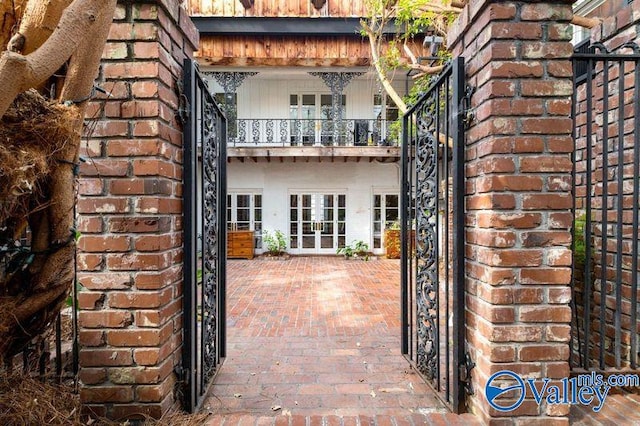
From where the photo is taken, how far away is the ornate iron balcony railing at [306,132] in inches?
417

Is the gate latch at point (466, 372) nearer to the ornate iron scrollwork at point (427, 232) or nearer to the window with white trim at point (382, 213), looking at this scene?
the ornate iron scrollwork at point (427, 232)

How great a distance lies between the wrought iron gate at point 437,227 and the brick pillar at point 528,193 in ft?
0.66

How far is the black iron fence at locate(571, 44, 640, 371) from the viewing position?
1903 millimetres

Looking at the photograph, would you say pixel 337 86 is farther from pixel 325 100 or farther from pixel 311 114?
pixel 311 114

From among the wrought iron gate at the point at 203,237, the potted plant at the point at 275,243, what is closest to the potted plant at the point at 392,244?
the potted plant at the point at 275,243

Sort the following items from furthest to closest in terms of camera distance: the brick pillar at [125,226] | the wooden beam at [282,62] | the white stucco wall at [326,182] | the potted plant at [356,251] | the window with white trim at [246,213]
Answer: the white stucco wall at [326,182] < the window with white trim at [246,213] < the potted plant at [356,251] < the wooden beam at [282,62] < the brick pillar at [125,226]

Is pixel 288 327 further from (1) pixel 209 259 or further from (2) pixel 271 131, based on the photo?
(2) pixel 271 131

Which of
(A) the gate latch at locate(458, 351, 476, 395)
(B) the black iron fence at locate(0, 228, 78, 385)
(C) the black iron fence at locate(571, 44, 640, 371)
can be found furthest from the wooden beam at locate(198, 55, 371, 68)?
(A) the gate latch at locate(458, 351, 476, 395)

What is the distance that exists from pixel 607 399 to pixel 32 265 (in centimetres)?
297

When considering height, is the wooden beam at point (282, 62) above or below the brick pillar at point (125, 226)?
above

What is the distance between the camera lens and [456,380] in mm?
1861

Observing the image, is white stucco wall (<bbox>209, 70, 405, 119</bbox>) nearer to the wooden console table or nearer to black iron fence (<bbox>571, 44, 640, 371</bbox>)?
the wooden console table

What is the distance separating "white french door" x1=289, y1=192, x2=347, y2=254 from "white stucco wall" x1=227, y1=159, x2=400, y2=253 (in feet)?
0.65

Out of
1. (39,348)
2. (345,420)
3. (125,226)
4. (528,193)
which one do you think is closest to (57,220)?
(125,226)
